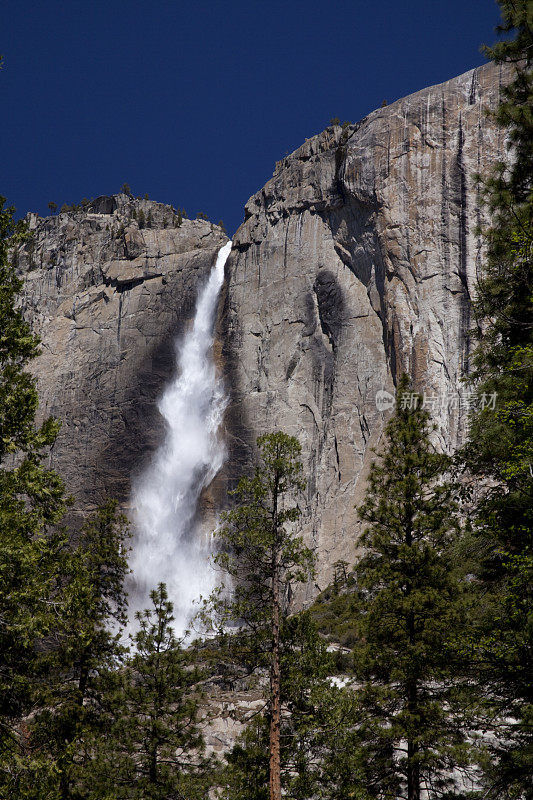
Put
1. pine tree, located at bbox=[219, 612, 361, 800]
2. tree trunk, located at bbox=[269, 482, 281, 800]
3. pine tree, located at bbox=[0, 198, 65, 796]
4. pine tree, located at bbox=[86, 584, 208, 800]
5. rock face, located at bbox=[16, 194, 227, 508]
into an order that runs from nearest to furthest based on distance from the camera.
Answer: pine tree, located at bbox=[0, 198, 65, 796] → tree trunk, located at bbox=[269, 482, 281, 800] → pine tree, located at bbox=[219, 612, 361, 800] → pine tree, located at bbox=[86, 584, 208, 800] → rock face, located at bbox=[16, 194, 227, 508]

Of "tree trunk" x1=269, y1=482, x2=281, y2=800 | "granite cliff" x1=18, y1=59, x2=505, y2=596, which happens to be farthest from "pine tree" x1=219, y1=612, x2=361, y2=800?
"granite cliff" x1=18, y1=59, x2=505, y2=596

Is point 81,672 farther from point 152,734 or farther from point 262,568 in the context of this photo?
point 262,568

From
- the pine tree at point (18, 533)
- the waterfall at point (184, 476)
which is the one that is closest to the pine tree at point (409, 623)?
the pine tree at point (18, 533)

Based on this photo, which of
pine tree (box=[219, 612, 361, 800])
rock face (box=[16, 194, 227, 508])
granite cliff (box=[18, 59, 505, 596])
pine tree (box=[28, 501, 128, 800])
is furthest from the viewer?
rock face (box=[16, 194, 227, 508])

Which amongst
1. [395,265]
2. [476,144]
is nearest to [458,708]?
[395,265]

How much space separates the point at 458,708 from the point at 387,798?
2.67m

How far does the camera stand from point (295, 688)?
50.9 ft

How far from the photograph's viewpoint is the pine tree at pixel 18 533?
35.5ft

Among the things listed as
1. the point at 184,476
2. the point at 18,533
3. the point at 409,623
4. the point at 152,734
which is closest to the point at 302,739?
the point at 409,623

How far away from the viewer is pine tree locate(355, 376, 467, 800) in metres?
14.9

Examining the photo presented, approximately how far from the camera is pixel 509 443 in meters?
10.8

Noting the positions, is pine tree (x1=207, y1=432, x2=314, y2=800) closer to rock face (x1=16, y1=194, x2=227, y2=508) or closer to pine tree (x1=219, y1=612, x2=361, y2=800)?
pine tree (x1=219, y1=612, x2=361, y2=800)

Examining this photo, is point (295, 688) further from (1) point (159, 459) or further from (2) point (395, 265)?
(1) point (159, 459)

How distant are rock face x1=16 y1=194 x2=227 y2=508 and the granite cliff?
0.20 meters
